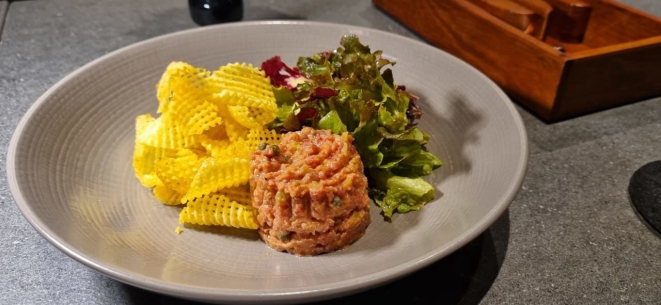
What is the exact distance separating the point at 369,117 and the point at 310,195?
0.98 ft

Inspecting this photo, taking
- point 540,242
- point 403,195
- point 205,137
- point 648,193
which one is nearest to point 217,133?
point 205,137

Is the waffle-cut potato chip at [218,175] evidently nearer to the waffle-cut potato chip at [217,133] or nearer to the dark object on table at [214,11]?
the waffle-cut potato chip at [217,133]

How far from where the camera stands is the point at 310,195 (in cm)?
102

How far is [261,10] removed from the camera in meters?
2.50

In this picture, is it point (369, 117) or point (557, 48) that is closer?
point (369, 117)

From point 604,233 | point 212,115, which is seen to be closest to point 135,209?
point 212,115

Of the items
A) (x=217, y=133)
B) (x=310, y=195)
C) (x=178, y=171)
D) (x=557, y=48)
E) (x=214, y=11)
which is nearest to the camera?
(x=310, y=195)

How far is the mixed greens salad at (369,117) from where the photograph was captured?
1229 mm

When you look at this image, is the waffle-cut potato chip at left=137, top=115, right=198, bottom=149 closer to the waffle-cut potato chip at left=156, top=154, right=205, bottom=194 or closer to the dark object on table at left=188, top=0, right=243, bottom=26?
the waffle-cut potato chip at left=156, top=154, right=205, bottom=194

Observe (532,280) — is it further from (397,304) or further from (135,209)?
(135,209)

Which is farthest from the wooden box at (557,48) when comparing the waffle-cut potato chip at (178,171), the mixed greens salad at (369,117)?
the waffle-cut potato chip at (178,171)

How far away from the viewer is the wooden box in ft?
4.98

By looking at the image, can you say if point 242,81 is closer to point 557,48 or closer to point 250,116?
point 250,116

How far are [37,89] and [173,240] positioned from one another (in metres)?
1.04
